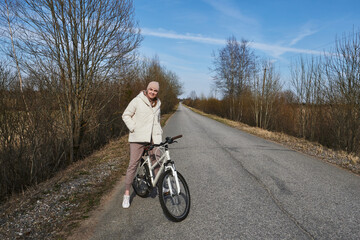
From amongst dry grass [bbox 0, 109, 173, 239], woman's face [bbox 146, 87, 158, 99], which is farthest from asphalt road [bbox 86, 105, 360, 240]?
woman's face [bbox 146, 87, 158, 99]

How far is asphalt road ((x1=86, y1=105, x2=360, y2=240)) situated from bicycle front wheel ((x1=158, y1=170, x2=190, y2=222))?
0.13 meters

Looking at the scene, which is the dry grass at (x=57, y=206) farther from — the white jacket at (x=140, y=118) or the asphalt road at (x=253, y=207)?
the white jacket at (x=140, y=118)

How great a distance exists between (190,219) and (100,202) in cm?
169

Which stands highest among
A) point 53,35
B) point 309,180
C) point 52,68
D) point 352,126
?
point 53,35

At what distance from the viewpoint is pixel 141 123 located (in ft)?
12.0

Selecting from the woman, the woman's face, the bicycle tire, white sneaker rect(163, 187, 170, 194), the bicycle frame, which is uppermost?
the woman's face

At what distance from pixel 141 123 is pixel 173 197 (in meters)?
1.26

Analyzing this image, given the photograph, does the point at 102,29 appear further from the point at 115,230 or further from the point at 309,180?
the point at 309,180

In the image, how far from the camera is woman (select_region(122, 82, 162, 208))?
361cm

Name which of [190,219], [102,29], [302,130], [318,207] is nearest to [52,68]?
[102,29]

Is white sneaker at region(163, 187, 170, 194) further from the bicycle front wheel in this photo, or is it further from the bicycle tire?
the bicycle tire

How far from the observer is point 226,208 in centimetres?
368

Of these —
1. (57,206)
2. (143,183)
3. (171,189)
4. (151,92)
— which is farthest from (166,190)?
(57,206)

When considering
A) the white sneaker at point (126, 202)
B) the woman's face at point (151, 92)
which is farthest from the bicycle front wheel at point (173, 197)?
the woman's face at point (151, 92)
